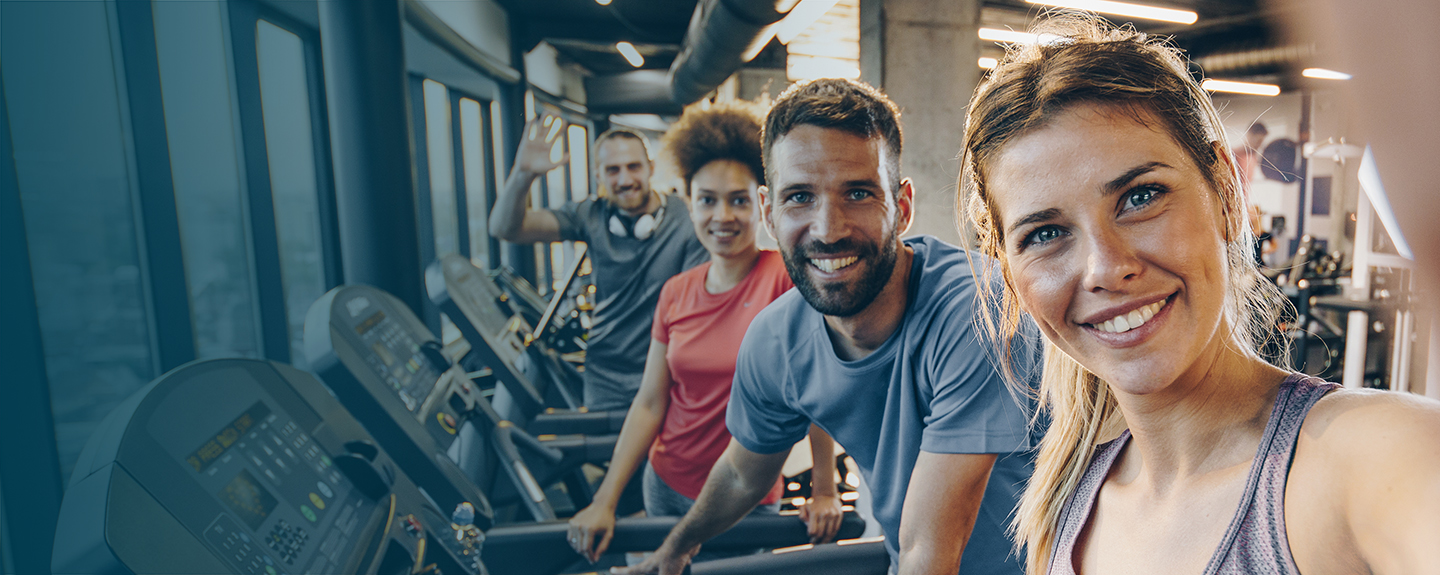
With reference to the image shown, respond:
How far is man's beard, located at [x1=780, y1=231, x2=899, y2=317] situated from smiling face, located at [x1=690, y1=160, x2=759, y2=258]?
654 millimetres

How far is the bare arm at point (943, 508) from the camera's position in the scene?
1098 mm

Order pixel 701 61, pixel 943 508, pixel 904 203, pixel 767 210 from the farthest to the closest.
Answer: pixel 701 61 < pixel 767 210 < pixel 904 203 < pixel 943 508

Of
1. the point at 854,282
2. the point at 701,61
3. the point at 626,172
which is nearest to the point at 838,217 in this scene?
the point at 854,282

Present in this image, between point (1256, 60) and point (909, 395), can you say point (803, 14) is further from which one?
point (1256, 60)

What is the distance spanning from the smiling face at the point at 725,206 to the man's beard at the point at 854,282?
654 mm

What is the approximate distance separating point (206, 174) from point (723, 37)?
2372 mm

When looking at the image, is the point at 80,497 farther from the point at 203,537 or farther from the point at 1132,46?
the point at 1132,46

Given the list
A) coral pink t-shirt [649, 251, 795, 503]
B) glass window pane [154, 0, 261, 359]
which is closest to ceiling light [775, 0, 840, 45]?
coral pink t-shirt [649, 251, 795, 503]

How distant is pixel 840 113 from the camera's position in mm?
1329

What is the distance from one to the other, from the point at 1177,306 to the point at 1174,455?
19 cm

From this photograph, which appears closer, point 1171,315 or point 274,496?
point 1171,315

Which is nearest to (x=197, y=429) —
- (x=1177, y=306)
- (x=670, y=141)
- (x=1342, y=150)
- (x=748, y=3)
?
(x=1177, y=306)

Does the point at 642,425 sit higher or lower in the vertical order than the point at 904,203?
lower

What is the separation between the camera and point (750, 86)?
8062 mm
